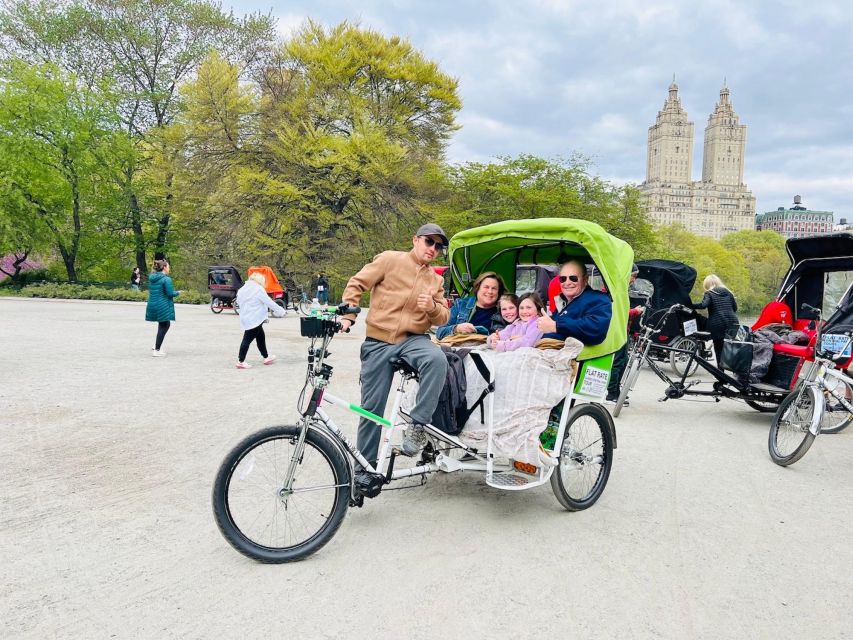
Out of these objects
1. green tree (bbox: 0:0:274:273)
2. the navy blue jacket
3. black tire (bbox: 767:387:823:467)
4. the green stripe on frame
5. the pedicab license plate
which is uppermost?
green tree (bbox: 0:0:274:273)

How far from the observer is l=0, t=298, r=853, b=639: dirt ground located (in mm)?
2840

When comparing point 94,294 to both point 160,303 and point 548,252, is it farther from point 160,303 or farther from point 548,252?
point 548,252

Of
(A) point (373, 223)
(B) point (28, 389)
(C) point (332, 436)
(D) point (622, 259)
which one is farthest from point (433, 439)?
(A) point (373, 223)

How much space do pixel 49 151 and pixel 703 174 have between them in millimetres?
202393

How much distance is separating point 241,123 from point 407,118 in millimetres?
9057

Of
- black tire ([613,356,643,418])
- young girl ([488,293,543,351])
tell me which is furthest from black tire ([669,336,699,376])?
young girl ([488,293,543,351])

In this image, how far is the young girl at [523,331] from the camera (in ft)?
15.3

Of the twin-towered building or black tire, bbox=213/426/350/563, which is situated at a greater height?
the twin-towered building

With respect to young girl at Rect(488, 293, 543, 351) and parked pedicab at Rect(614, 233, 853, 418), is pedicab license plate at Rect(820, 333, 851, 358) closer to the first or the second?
parked pedicab at Rect(614, 233, 853, 418)

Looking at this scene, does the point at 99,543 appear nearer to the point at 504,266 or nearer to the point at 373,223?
the point at 504,266

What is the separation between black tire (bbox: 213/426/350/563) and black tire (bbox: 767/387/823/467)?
14.1 ft

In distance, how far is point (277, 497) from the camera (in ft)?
11.4

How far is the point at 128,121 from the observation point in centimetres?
3662

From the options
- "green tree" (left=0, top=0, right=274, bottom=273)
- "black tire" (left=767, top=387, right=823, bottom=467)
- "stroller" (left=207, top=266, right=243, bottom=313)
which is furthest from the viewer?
"green tree" (left=0, top=0, right=274, bottom=273)
